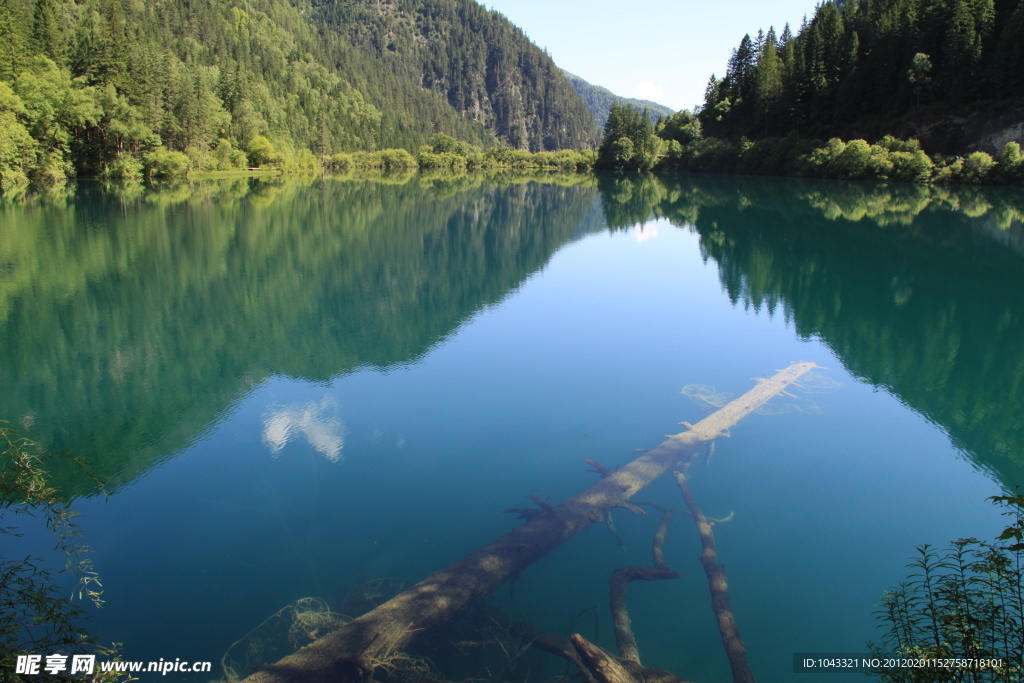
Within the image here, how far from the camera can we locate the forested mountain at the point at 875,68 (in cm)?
5944

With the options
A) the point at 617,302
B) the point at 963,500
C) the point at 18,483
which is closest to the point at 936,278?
the point at 617,302

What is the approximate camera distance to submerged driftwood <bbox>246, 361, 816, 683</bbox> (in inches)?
215

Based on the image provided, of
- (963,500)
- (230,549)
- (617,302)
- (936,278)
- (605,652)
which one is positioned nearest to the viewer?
(605,652)

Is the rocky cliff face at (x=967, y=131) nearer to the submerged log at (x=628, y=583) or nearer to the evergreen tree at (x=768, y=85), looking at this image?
the evergreen tree at (x=768, y=85)

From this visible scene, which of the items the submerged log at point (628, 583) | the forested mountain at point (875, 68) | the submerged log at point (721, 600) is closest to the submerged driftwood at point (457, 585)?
the submerged log at point (628, 583)

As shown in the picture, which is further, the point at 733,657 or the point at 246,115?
the point at 246,115

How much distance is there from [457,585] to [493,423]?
4434 mm

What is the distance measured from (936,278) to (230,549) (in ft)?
76.8

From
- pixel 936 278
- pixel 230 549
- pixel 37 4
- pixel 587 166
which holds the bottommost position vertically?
pixel 230 549

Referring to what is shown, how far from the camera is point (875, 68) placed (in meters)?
70.2

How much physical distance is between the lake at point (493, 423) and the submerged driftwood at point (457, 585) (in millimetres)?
216

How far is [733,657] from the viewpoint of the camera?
5734 mm

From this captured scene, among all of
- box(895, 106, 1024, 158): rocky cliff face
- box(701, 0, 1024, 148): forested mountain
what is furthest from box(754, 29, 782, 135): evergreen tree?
box(895, 106, 1024, 158): rocky cliff face

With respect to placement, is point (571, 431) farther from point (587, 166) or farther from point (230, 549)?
point (587, 166)
